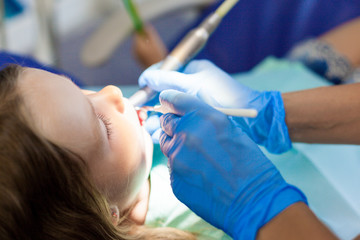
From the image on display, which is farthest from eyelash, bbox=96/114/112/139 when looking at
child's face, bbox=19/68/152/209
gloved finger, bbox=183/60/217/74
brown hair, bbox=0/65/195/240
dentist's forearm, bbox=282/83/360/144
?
dentist's forearm, bbox=282/83/360/144

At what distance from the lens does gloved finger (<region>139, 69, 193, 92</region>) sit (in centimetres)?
86

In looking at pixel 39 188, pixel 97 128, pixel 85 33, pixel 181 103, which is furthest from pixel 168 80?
pixel 85 33

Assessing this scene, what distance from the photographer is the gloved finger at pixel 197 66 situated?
95cm

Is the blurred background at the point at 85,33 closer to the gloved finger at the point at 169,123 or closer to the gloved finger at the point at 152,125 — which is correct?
the gloved finger at the point at 152,125

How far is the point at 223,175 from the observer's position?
686 millimetres

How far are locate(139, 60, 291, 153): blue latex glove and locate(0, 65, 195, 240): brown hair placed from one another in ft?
0.96

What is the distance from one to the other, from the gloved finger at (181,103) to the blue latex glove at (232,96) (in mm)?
95

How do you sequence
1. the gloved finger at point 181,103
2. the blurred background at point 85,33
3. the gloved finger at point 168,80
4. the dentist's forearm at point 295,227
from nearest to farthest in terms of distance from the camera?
the dentist's forearm at point 295,227
the gloved finger at point 181,103
the gloved finger at point 168,80
the blurred background at point 85,33

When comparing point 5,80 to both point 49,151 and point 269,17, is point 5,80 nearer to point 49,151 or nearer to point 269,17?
point 49,151

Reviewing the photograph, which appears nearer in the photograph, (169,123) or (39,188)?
(39,188)

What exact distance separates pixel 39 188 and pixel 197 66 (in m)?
0.52

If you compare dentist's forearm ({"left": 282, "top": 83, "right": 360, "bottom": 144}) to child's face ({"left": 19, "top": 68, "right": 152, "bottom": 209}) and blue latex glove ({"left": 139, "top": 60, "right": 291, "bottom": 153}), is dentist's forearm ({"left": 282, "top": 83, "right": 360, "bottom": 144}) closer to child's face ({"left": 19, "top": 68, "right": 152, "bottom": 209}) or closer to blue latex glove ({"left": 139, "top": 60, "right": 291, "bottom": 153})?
blue latex glove ({"left": 139, "top": 60, "right": 291, "bottom": 153})

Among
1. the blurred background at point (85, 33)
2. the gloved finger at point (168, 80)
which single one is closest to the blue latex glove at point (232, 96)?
the gloved finger at point (168, 80)

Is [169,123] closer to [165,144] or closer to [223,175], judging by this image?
[165,144]
